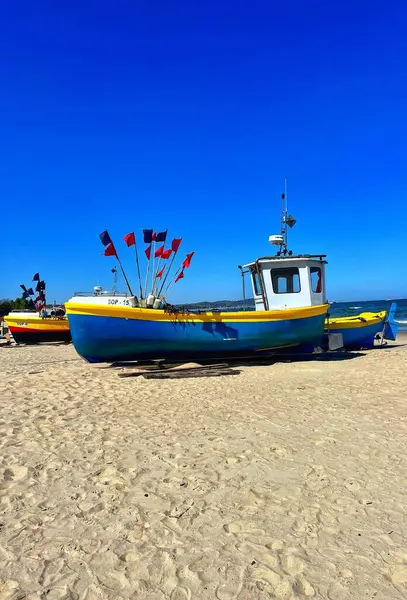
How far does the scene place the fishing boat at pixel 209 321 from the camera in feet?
35.8

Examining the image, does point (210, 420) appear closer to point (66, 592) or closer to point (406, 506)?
point (406, 506)

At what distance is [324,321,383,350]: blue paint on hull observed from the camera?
14.9 meters

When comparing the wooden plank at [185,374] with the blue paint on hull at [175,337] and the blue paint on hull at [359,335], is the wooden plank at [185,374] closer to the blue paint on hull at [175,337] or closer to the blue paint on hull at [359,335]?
the blue paint on hull at [175,337]

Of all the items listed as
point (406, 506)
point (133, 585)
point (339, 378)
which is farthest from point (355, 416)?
point (133, 585)

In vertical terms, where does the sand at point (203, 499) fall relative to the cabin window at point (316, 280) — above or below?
below

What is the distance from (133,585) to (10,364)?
1329 centimetres

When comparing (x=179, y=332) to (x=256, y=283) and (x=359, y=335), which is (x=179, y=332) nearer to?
(x=256, y=283)

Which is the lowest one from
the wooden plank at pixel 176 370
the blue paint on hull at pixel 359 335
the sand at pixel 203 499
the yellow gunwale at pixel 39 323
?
the sand at pixel 203 499

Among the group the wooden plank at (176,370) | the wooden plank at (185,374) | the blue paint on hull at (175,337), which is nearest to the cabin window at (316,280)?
the blue paint on hull at (175,337)

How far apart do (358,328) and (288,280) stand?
13.4 ft

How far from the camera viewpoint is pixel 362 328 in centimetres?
1554

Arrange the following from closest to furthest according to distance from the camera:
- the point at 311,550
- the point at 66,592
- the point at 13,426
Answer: the point at 66,592, the point at 311,550, the point at 13,426

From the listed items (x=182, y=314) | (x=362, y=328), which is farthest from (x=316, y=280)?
(x=182, y=314)

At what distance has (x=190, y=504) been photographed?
12.6 feet
